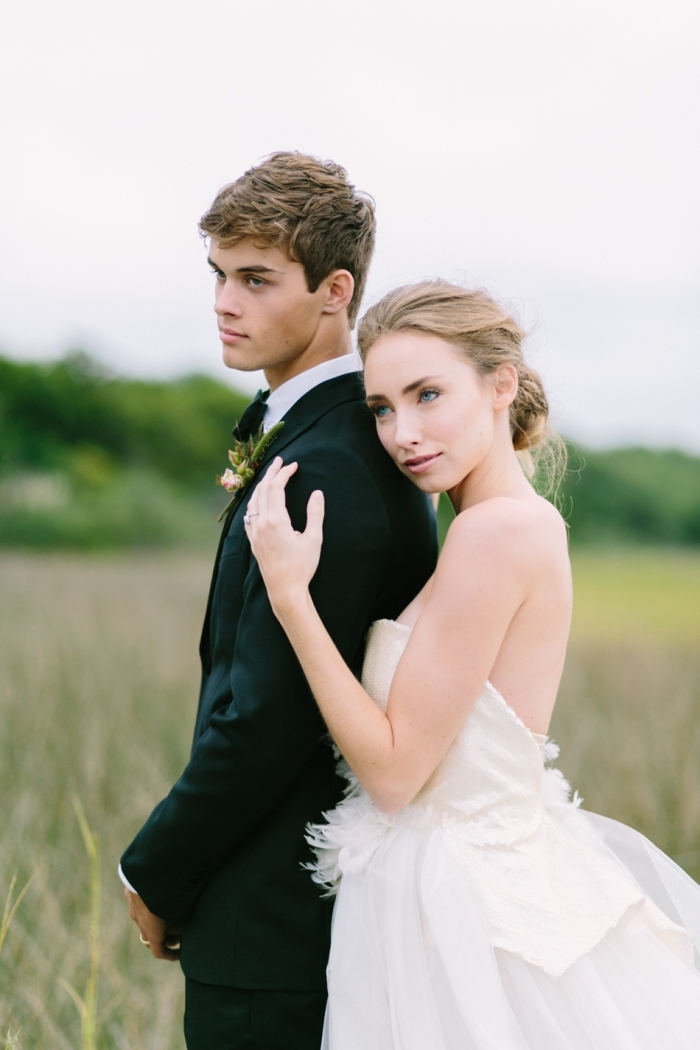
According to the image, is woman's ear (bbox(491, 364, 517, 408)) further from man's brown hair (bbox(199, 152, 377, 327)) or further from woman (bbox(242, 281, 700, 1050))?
man's brown hair (bbox(199, 152, 377, 327))

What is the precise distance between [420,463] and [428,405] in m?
0.11

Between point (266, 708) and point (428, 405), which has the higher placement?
point (428, 405)

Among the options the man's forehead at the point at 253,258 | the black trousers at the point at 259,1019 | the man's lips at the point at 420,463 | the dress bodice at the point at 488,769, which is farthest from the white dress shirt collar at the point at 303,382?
the black trousers at the point at 259,1019

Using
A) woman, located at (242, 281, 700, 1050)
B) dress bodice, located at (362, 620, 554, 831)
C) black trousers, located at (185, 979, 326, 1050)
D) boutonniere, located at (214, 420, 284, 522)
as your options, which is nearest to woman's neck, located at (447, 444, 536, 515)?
woman, located at (242, 281, 700, 1050)

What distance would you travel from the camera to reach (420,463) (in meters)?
1.81

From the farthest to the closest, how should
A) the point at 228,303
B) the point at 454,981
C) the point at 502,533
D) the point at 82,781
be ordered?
the point at 82,781, the point at 228,303, the point at 502,533, the point at 454,981

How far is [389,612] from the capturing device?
78.4 inches

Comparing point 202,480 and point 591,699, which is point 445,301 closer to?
point 591,699

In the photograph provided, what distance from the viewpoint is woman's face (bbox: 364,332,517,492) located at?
179cm

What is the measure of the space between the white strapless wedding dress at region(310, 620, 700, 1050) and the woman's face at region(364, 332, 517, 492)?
1.08 feet

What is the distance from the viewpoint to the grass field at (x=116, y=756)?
3.04 m

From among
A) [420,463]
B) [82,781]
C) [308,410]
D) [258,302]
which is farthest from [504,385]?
[82,781]

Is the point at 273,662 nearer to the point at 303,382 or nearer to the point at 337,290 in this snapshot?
the point at 303,382

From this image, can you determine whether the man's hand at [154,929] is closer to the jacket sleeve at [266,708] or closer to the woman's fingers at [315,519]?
the jacket sleeve at [266,708]
